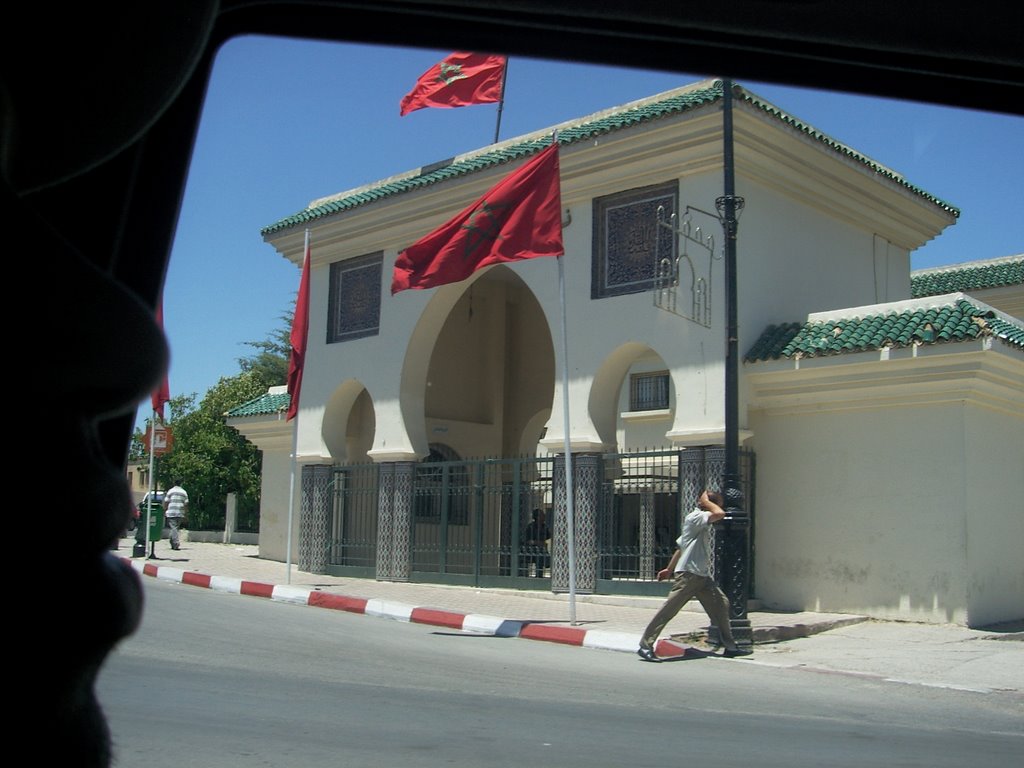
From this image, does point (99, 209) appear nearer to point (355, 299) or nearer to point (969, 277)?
point (355, 299)

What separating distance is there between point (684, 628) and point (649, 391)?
948 cm

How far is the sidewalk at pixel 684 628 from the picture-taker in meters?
10.3

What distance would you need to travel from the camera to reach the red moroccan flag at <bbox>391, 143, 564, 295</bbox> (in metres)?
13.1

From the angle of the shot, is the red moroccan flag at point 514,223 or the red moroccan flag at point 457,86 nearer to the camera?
the red moroccan flag at point 514,223

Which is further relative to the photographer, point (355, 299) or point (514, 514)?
point (355, 299)

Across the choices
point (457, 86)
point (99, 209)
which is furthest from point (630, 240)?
point (99, 209)

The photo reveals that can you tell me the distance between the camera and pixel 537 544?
16.7 m

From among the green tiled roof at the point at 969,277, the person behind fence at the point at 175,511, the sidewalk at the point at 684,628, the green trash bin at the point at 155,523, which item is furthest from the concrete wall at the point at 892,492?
the person behind fence at the point at 175,511

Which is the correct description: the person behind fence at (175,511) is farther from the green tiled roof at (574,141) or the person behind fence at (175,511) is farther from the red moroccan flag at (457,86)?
the red moroccan flag at (457,86)

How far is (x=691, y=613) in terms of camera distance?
1382cm

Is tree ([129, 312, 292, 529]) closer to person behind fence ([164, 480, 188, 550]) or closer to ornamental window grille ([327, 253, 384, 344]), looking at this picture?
person behind fence ([164, 480, 188, 550])

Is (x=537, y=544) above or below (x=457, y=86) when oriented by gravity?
below

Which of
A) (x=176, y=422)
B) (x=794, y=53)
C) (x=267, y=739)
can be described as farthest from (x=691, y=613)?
(x=176, y=422)

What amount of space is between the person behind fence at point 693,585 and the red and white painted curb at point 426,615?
1.53 feet
